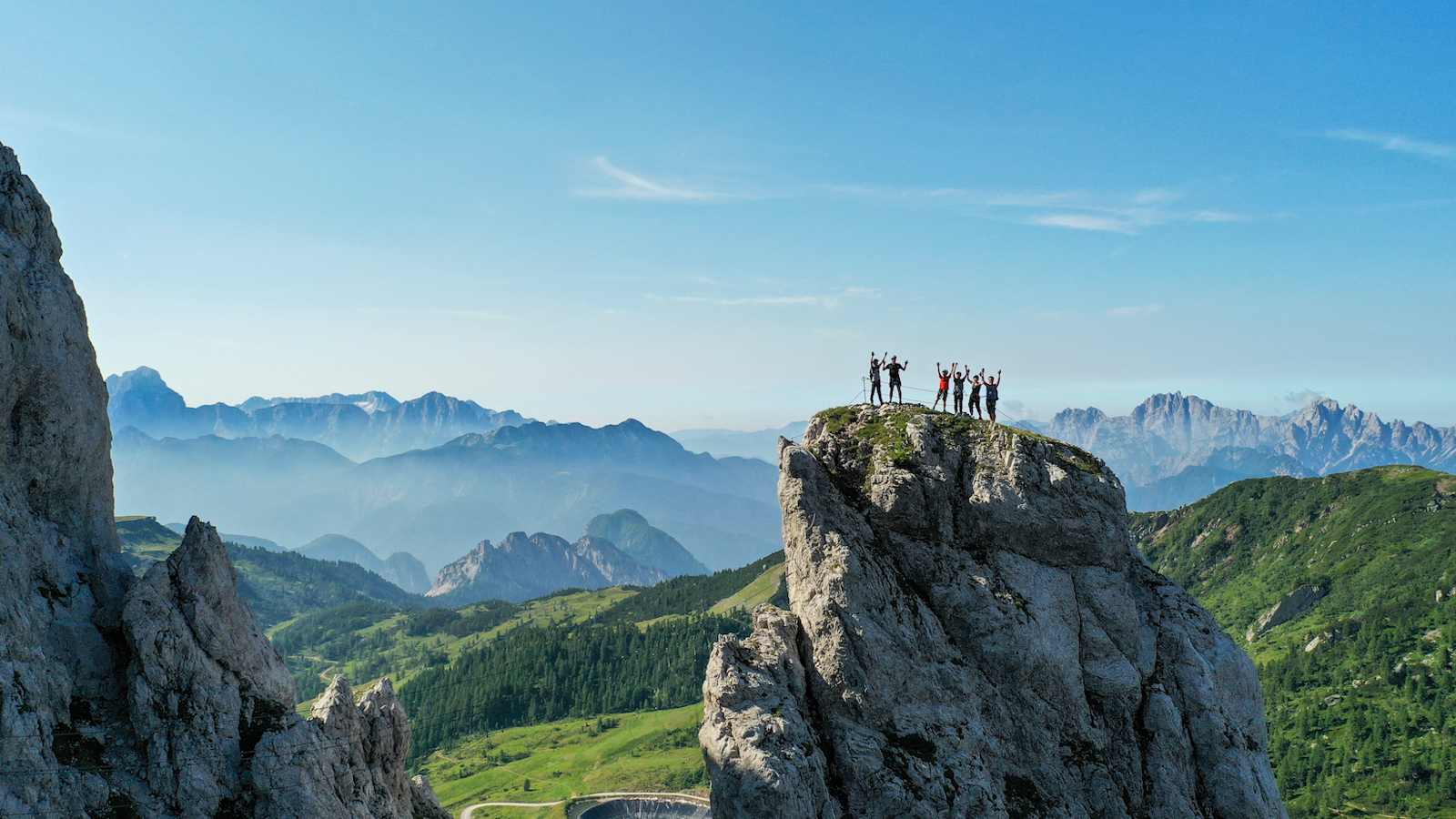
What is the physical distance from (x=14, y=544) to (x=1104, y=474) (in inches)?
2318

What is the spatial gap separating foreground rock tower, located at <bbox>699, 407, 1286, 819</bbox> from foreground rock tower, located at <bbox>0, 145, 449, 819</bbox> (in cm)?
2026

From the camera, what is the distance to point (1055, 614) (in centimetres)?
5472

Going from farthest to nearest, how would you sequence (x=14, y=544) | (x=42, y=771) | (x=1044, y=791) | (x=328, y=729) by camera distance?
(x=1044, y=791)
(x=328, y=729)
(x=14, y=544)
(x=42, y=771)

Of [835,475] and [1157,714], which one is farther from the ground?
[835,475]

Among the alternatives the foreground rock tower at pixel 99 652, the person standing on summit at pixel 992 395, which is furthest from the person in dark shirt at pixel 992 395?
the foreground rock tower at pixel 99 652

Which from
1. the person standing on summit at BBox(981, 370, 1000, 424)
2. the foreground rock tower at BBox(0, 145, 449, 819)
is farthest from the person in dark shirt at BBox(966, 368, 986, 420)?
the foreground rock tower at BBox(0, 145, 449, 819)

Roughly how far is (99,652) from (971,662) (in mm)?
44096

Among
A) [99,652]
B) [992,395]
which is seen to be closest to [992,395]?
[992,395]

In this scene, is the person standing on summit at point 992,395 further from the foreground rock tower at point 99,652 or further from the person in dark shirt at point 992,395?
the foreground rock tower at point 99,652

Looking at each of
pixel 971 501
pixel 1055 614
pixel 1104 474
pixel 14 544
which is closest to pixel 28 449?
pixel 14 544

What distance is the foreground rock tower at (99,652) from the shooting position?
37.3 m

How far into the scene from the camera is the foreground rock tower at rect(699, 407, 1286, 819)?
48125 mm

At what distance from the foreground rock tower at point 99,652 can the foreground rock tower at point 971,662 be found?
Answer: 20.3 m

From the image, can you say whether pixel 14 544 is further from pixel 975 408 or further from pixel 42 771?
pixel 975 408
